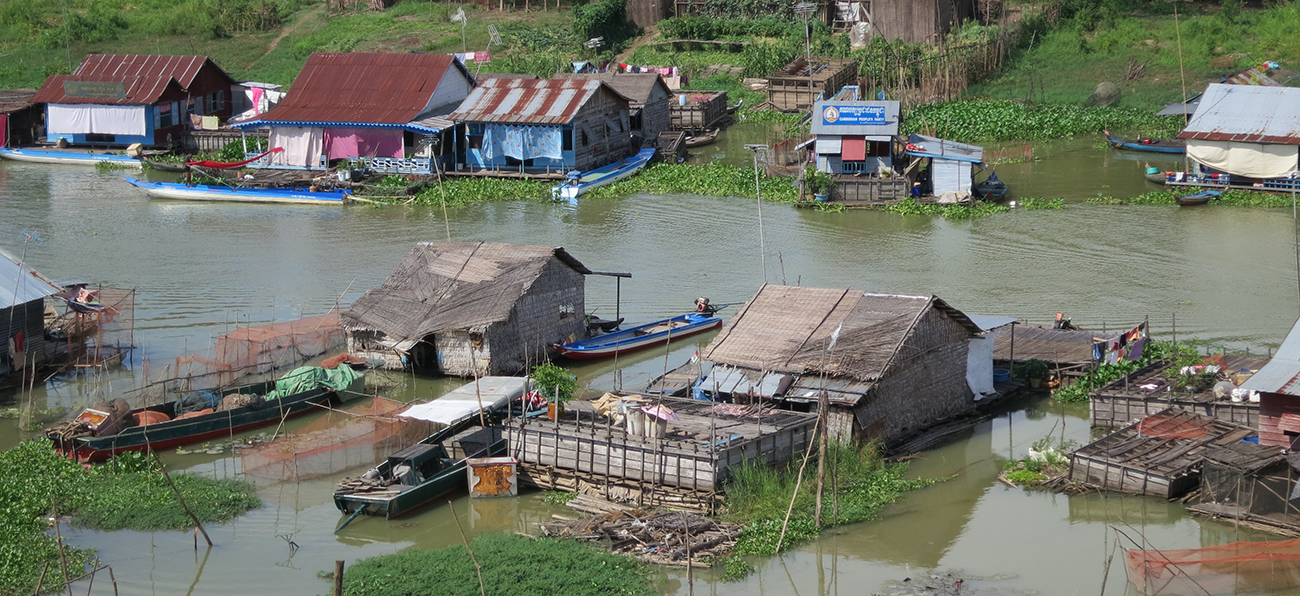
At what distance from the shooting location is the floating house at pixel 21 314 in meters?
24.2

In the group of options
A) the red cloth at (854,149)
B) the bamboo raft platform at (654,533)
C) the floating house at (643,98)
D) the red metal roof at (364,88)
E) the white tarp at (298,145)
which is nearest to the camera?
the bamboo raft platform at (654,533)

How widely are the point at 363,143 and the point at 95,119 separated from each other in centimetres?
1205

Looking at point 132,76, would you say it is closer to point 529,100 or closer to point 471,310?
point 529,100

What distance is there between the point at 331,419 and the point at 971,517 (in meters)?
10.7

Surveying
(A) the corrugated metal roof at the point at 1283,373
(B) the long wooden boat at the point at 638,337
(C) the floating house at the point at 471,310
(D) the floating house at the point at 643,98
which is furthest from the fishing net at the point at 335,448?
(D) the floating house at the point at 643,98

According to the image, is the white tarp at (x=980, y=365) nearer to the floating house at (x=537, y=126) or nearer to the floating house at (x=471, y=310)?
the floating house at (x=471, y=310)

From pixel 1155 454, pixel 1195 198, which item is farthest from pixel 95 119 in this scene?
pixel 1155 454

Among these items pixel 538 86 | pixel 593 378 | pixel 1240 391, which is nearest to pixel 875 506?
pixel 1240 391

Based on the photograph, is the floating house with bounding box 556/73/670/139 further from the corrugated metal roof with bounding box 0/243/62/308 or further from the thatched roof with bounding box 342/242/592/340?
the corrugated metal roof with bounding box 0/243/62/308

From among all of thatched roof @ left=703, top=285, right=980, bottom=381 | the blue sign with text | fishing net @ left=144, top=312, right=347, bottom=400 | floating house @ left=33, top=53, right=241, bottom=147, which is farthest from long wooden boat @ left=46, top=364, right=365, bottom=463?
floating house @ left=33, top=53, right=241, bottom=147

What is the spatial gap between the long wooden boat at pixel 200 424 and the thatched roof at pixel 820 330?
6.93 meters

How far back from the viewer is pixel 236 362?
2434 centimetres

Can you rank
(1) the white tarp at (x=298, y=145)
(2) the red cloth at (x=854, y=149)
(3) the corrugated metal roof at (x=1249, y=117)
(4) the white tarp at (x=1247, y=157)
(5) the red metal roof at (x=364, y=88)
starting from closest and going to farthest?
(4) the white tarp at (x=1247, y=157) < (3) the corrugated metal roof at (x=1249, y=117) < (2) the red cloth at (x=854, y=149) < (5) the red metal roof at (x=364, y=88) < (1) the white tarp at (x=298, y=145)

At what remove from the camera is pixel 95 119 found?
4888cm
